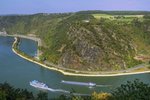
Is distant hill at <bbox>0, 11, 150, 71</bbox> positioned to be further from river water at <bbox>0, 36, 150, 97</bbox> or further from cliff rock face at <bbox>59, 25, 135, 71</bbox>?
river water at <bbox>0, 36, 150, 97</bbox>

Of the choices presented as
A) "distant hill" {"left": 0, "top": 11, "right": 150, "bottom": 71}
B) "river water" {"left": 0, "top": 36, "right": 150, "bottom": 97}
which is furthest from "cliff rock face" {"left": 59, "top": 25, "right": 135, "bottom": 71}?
"river water" {"left": 0, "top": 36, "right": 150, "bottom": 97}

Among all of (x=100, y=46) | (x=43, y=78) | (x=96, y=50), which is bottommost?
(x=43, y=78)

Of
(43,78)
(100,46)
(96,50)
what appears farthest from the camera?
(100,46)

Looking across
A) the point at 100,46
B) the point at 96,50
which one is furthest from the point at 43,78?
the point at 100,46

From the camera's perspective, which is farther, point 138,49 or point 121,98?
point 138,49

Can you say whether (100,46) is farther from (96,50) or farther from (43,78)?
(43,78)

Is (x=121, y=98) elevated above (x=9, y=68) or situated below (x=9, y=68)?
above

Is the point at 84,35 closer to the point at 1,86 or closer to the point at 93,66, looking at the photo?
the point at 93,66

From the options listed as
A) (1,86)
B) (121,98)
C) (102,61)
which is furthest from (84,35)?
(121,98)

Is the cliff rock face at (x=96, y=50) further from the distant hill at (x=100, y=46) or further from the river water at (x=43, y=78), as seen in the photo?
the river water at (x=43, y=78)

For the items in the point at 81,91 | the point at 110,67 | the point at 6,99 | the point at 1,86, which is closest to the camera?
the point at 6,99

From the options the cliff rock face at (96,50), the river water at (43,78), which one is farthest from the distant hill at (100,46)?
the river water at (43,78)
